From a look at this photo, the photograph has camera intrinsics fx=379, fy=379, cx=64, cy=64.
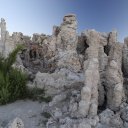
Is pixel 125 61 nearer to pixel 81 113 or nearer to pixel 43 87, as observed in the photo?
pixel 43 87

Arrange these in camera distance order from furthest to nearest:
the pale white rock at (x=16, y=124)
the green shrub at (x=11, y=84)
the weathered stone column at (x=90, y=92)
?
the green shrub at (x=11, y=84) → the weathered stone column at (x=90, y=92) → the pale white rock at (x=16, y=124)

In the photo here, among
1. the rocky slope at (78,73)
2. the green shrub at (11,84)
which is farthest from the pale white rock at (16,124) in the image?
the green shrub at (11,84)

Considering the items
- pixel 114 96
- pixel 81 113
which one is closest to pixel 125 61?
pixel 114 96

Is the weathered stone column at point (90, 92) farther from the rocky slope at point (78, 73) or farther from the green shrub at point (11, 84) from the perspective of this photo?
the green shrub at point (11, 84)

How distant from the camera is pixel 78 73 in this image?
50.7 ft

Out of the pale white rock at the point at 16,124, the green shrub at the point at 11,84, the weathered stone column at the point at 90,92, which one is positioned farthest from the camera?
the green shrub at the point at 11,84

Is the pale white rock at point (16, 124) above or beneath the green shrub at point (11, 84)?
beneath

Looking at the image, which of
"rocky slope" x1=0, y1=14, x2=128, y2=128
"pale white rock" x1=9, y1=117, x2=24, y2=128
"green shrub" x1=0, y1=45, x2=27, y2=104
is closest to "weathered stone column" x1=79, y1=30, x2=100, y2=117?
"rocky slope" x1=0, y1=14, x2=128, y2=128

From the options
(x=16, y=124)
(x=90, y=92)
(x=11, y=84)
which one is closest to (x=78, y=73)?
(x=11, y=84)

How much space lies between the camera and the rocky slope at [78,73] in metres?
11.7

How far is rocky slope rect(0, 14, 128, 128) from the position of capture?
461 inches

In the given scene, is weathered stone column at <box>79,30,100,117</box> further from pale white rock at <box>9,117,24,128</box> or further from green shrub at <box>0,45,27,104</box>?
green shrub at <box>0,45,27,104</box>

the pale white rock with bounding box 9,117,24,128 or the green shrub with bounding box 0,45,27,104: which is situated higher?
the green shrub with bounding box 0,45,27,104

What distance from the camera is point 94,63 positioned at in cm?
1231
